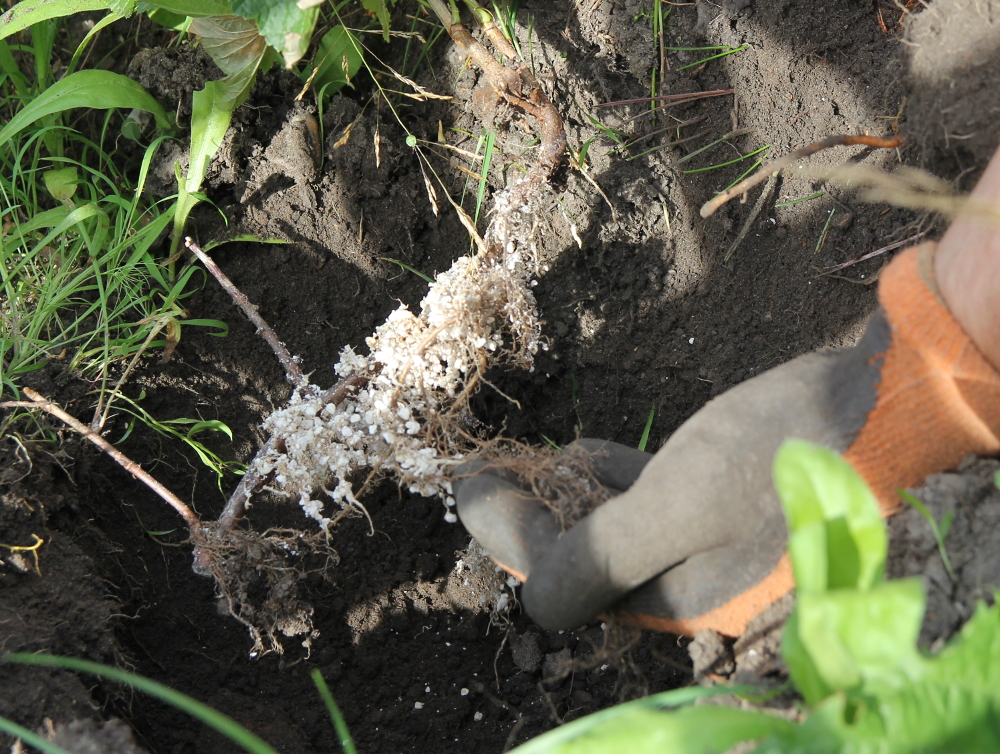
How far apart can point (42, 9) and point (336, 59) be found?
0.68 m

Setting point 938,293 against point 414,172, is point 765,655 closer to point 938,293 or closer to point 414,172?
point 938,293

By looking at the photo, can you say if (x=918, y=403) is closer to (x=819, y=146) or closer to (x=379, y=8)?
(x=819, y=146)

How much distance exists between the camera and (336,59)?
5.98 ft

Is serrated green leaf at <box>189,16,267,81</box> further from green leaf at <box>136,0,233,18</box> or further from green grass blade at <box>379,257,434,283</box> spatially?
green grass blade at <box>379,257,434,283</box>

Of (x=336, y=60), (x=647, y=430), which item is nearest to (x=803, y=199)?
(x=647, y=430)

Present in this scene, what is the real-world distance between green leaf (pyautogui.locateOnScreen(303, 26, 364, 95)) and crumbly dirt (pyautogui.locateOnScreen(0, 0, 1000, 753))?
66 mm

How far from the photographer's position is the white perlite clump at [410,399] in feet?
4.94

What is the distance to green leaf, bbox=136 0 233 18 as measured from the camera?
5.12 feet

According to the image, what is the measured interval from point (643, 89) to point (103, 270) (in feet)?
4.83

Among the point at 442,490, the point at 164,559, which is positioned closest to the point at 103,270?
the point at 164,559

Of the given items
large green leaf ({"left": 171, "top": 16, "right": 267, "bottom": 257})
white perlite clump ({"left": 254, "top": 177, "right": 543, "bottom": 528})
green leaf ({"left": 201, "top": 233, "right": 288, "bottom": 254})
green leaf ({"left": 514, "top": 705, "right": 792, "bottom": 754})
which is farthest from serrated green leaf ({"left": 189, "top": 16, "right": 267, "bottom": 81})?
green leaf ({"left": 514, "top": 705, "right": 792, "bottom": 754})

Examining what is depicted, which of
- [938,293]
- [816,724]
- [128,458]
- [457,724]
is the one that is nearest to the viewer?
[816,724]

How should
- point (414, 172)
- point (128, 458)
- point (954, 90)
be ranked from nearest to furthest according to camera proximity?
point (954, 90)
point (128, 458)
point (414, 172)

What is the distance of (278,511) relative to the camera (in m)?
1.67
